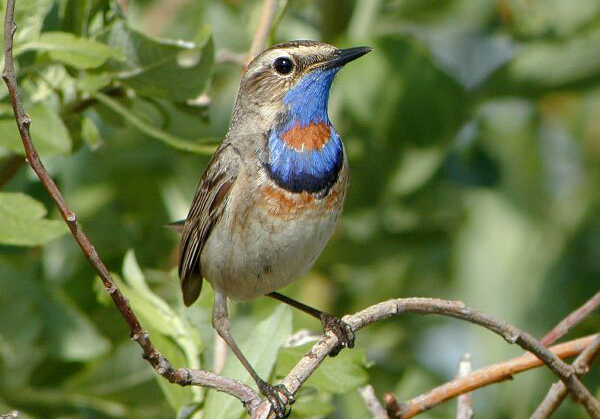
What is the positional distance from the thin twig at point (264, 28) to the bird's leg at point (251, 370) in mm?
1057

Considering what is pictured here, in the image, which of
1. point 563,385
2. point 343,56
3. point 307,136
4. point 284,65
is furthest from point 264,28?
point 563,385

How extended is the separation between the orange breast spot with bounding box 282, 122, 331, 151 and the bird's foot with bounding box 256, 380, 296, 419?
3.39ft

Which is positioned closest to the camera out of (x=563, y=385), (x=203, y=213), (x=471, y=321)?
(x=471, y=321)

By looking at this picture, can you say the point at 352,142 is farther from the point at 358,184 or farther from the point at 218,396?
the point at 218,396

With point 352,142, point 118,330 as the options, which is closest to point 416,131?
point 352,142

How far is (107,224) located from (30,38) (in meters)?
1.37

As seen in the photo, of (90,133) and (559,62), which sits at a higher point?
(559,62)

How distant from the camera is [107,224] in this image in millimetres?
5406

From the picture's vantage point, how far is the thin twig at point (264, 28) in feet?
16.0

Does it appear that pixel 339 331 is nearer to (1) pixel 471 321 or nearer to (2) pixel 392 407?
(2) pixel 392 407

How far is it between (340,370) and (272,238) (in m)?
0.65

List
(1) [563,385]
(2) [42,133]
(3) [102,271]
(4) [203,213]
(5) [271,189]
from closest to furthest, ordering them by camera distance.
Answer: (3) [102,271] < (1) [563,385] < (2) [42,133] < (5) [271,189] < (4) [203,213]

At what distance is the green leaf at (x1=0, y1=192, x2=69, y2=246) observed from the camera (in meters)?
4.06

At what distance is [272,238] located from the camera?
14.5 ft
